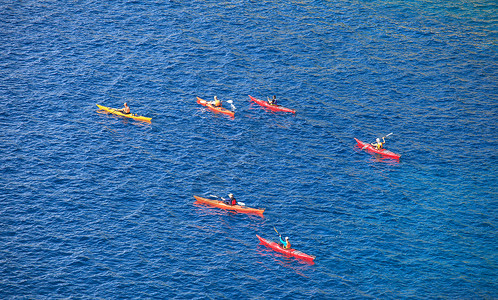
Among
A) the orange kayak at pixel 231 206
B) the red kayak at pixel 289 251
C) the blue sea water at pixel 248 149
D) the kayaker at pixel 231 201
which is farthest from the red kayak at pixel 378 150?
the red kayak at pixel 289 251

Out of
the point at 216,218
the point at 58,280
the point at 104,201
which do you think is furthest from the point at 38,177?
the point at 216,218

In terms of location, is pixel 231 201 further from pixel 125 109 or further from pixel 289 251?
pixel 125 109

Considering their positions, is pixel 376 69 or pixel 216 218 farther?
pixel 376 69

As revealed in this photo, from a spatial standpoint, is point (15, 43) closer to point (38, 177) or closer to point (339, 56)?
point (38, 177)

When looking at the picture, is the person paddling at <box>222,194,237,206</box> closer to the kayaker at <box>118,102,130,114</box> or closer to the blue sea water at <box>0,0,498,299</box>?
the blue sea water at <box>0,0,498,299</box>

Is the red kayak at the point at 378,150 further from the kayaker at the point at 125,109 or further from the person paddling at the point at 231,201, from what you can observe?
the kayaker at the point at 125,109

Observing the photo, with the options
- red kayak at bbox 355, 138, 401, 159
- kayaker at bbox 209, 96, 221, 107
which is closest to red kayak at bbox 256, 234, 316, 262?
red kayak at bbox 355, 138, 401, 159

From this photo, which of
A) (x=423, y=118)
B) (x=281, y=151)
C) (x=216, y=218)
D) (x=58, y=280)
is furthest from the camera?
(x=423, y=118)

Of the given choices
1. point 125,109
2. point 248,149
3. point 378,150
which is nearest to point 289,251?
point 248,149
